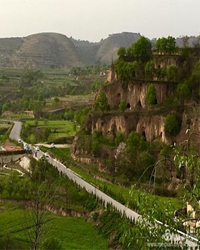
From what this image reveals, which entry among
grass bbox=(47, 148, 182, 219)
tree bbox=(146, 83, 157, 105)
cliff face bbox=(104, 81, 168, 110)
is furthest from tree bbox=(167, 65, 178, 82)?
grass bbox=(47, 148, 182, 219)

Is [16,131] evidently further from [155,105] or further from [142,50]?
[155,105]

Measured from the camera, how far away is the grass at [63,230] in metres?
21.3

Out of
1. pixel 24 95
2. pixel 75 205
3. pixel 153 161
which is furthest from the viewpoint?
pixel 24 95

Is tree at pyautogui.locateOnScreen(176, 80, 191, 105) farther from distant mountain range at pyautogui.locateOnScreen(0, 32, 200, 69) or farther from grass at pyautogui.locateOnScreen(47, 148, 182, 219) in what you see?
distant mountain range at pyautogui.locateOnScreen(0, 32, 200, 69)

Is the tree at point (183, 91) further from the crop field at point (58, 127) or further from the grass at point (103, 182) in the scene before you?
the crop field at point (58, 127)

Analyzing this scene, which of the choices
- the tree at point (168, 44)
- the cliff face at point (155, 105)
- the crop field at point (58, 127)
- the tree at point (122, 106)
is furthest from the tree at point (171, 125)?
the crop field at point (58, 127)

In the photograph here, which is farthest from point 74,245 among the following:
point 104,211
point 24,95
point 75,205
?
point 24,95

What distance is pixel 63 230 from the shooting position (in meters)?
23.4

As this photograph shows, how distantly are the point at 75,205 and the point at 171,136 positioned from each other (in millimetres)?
10131

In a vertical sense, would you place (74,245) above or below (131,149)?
below

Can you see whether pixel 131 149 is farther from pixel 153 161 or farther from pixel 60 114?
pixel 60 114

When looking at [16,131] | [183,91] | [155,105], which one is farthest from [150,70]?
[16,131]

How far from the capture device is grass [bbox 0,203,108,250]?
21.3 meters

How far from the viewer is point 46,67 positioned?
14325cm
